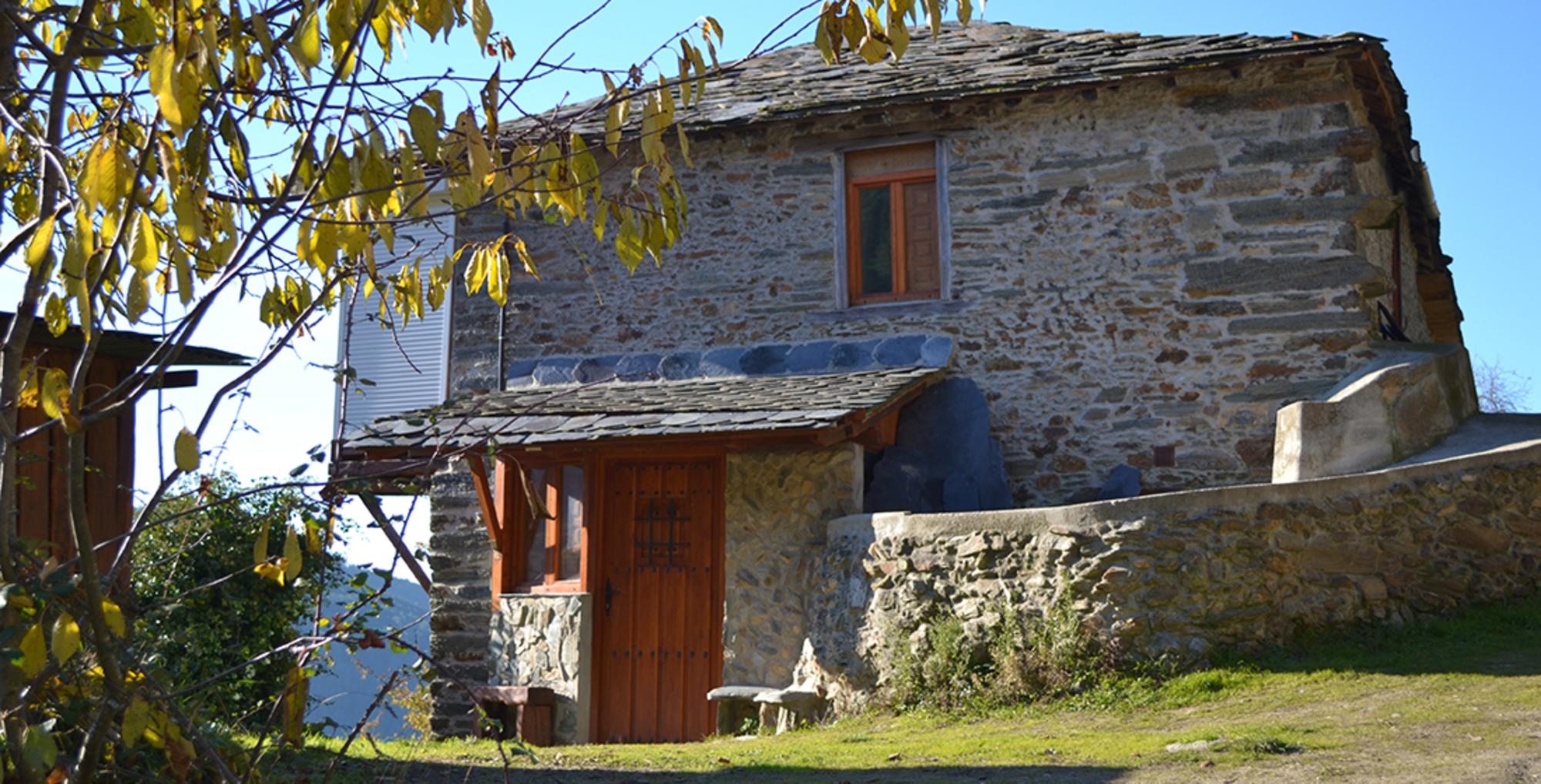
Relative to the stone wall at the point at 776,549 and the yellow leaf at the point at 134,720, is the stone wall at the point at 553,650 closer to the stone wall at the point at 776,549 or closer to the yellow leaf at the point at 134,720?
the stone wall at the point at 776,549

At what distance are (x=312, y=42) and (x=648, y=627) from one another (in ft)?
26.9

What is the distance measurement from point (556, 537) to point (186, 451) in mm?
8038

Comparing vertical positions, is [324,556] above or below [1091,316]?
below

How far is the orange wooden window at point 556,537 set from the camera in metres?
10.9

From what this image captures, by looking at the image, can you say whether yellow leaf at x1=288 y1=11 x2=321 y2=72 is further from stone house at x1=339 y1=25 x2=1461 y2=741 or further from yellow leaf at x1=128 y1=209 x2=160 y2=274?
stone house at x1=339 y1=25 x2=1461 y2=741

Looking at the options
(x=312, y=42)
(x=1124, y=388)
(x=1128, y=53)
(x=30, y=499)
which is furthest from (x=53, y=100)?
(x=1128, y=53)

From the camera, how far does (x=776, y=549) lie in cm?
1020

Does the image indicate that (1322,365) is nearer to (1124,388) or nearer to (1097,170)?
(1124,388)

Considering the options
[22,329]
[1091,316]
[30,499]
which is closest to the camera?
[22,329]

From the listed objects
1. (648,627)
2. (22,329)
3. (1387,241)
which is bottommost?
(648,627)

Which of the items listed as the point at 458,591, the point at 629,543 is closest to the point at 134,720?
the point at 629,543

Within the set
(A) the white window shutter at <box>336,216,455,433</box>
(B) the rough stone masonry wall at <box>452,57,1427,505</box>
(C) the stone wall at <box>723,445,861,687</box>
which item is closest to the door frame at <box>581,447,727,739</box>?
(C) the stone wall at <box>723,445,861,687</box>

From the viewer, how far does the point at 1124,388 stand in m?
10.7

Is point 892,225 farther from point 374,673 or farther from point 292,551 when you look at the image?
point 292,551
